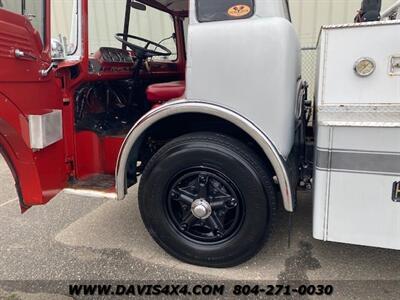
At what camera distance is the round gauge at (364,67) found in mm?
1939

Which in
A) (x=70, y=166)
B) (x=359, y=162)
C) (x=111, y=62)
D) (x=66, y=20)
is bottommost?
(x=70, y=166)

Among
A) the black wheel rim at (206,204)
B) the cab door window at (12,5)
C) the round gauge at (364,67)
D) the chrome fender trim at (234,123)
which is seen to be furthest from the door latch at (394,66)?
the cab door window at (12,5)

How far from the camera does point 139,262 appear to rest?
9.01ft

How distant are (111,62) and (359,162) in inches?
81.6

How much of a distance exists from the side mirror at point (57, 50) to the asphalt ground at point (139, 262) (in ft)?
4.80

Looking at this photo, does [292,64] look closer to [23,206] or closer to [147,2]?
[147,2]

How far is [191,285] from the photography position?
8.07 ft

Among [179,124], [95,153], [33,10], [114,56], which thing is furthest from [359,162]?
[33,10]

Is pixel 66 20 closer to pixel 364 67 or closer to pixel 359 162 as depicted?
pixel 364 67

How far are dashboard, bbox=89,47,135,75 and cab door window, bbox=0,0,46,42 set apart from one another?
409mm

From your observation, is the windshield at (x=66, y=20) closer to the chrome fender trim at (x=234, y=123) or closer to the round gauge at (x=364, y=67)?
the chrome fender trim at (x=234, y=123)

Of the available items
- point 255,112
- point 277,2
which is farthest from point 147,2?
point 255,112

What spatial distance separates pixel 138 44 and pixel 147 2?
383 millimetres

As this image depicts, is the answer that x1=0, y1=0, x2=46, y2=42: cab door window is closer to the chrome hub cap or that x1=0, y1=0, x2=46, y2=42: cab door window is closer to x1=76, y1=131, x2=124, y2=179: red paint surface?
x1=76, y1=131, x2=124, y2=179: red paint surface
